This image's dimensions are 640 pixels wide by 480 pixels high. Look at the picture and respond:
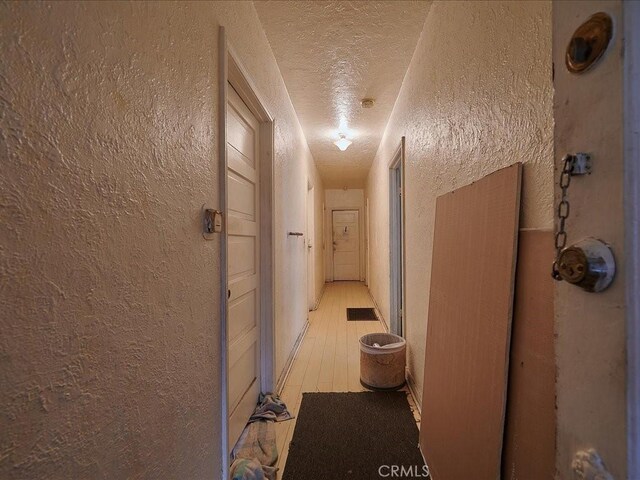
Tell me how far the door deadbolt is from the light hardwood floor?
1.56 m

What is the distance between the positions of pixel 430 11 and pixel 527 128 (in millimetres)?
1301

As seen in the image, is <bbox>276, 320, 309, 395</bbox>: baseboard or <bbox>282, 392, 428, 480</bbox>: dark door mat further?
<bbox>276, 320, 309, 395</bbox>: baseboard

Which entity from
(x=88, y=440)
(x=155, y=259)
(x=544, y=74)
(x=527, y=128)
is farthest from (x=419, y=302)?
(x=88, y=440)

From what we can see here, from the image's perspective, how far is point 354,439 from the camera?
1.66m

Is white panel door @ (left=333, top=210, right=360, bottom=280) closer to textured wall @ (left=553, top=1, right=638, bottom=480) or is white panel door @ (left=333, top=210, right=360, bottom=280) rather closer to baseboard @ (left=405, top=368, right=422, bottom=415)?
baseboard @ (left=405, top=368, right=422, bottom=415)

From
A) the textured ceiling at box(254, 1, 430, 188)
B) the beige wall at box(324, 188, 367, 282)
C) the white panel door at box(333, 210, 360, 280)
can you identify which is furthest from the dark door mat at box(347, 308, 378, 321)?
the white panel door at box(333, 210, 360, 280)

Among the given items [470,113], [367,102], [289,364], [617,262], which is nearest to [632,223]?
[617,262]

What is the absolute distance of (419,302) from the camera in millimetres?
1975

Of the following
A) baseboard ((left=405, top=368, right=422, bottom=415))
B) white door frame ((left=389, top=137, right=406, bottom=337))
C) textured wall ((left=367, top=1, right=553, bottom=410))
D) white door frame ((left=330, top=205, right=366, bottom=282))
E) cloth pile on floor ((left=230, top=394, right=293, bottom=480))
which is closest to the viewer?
textured wall ((left=367, top=1, right=553, bottom=410))

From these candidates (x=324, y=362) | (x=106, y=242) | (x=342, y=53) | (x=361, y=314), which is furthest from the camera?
(x=361, y=314)

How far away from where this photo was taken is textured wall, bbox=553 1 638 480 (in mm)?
380

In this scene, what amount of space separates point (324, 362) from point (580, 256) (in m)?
2.56

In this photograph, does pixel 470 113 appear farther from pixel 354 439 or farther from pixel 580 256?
pixel 354 439

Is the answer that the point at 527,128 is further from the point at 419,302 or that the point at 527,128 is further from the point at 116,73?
the point at 419,302
